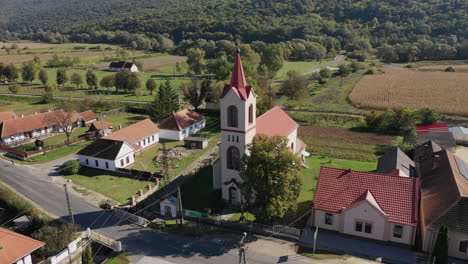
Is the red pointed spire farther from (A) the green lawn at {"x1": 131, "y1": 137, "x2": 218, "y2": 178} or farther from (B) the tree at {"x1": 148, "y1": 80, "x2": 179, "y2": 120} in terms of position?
(B) the tree at {"x1": 148, "y1": 80, "x2": 179, "y2": 120}

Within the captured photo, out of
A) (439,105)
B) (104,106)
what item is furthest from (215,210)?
(439,105)

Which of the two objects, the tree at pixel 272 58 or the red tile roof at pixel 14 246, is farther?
the tree at pixel 272 58

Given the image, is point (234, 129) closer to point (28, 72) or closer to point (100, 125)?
point (100, 125)

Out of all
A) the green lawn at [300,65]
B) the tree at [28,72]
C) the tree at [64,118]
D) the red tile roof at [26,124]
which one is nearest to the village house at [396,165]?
the tree at [64,118]

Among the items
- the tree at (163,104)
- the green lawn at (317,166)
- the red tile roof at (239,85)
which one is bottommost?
the green lawn at (317,166)

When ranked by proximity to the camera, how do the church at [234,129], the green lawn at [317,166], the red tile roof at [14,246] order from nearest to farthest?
the red tile roof at [14,246], the church at [234,129], the green lawn at [317,166]

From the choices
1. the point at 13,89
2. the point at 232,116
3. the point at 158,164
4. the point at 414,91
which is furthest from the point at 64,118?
the point at 414,91

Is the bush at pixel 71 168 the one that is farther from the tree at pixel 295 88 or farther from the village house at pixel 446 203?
the tree at pixel 295 88
